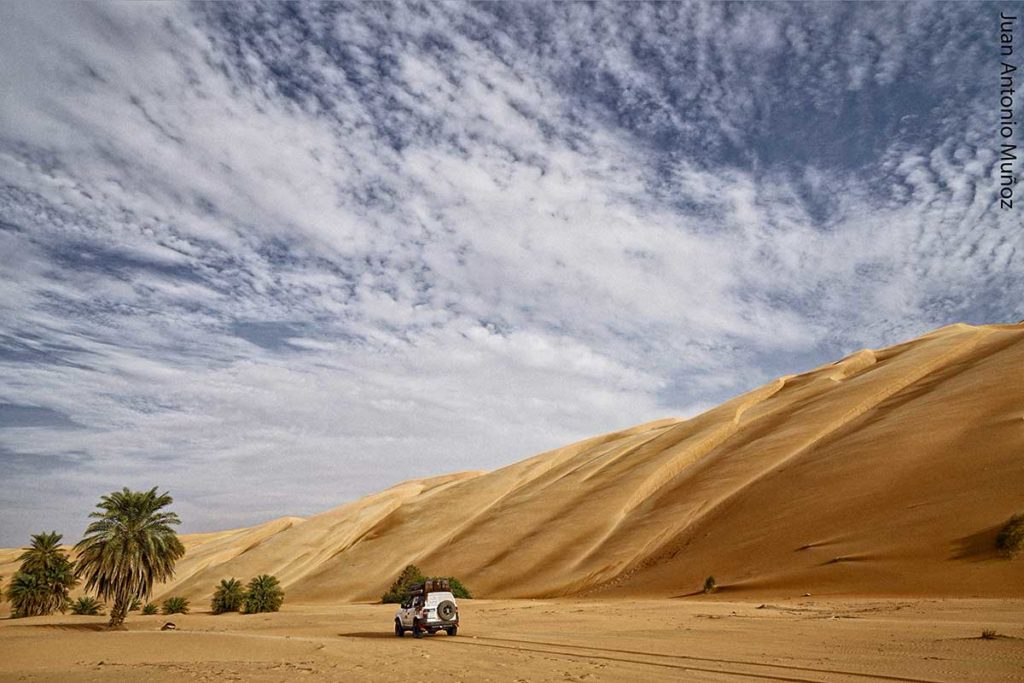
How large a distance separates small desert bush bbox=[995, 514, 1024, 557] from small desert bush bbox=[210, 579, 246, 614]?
172 ft

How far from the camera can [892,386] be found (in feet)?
182

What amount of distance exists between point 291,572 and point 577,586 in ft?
136

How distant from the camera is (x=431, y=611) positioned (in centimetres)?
2423

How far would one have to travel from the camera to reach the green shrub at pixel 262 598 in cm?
5169

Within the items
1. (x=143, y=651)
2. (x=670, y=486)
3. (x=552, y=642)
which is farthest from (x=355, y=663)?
(x=670, y=486)

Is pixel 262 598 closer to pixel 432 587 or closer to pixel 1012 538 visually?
pixel 432 587

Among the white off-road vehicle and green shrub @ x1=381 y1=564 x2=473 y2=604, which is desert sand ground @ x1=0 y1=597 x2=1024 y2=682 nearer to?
the white off-road vehicle

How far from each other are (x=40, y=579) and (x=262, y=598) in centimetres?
1719

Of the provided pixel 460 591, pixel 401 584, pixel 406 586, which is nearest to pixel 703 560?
pixel 460 591

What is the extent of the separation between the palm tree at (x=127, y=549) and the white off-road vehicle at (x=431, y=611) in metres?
20.4

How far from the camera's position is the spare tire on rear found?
24219 millimetres

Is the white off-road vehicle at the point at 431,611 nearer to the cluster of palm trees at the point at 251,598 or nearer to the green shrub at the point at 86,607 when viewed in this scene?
the cluster of palm trees at the point at 251,598

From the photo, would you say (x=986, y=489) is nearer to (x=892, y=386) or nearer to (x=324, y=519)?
(x=892, y=386)

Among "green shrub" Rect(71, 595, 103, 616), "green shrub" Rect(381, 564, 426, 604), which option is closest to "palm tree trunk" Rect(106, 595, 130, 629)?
"green shrub" Rect(381, 564, 426, 604)
